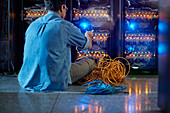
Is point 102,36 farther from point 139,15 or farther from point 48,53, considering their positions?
point 48,53

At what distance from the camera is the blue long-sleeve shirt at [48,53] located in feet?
6.97

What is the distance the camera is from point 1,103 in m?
1.73

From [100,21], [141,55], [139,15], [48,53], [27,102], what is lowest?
[27,102]

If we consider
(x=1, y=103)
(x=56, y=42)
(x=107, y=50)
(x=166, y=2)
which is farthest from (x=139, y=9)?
(x=1, y=103)

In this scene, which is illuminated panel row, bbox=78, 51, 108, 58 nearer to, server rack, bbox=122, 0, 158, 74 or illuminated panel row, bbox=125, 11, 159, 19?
server rack, bbox=122, 0, 158, 74

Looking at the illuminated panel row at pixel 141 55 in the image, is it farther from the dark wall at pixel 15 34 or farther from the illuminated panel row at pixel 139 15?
the dark wall at pixel 15 34

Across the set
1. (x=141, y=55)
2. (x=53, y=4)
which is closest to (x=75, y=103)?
(x=53, y=4)

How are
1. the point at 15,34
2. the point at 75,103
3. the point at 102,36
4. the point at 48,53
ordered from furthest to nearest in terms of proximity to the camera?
the point at 15,34 → the point at 102,36 → the point at 48,53 → the point at 75,103

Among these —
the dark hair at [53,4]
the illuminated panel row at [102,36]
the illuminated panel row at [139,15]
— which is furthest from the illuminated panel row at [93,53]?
the dark hair at [53,4]

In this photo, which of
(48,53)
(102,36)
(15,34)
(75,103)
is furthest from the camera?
(15,34)

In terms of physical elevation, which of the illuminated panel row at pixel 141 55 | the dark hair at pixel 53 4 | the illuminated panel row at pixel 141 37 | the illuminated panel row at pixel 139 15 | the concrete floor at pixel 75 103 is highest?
the illuminated panel row at pixel 139 15

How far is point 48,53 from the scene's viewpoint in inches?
83.6

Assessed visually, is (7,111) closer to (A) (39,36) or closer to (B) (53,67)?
(B) (53,67)

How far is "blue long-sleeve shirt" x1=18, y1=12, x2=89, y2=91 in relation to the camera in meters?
2.12
